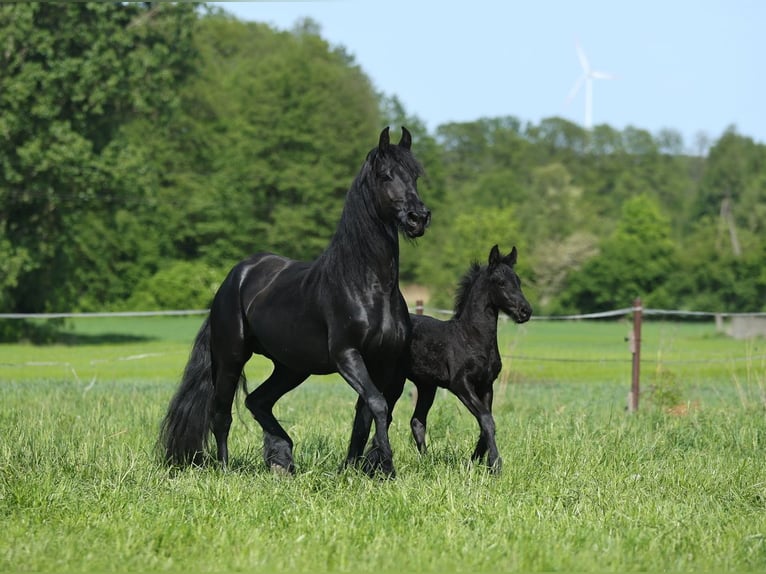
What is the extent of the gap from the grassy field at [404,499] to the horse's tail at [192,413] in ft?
0.69

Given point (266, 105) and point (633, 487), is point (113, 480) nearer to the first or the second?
point (633, 487)

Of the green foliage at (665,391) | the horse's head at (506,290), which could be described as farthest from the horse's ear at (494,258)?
the green foliage at (665,391)

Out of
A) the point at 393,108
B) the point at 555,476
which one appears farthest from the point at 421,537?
the point at 393,108

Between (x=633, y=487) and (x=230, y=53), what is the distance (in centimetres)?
6854

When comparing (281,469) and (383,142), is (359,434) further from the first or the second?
(383,142)

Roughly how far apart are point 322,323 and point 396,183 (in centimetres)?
111

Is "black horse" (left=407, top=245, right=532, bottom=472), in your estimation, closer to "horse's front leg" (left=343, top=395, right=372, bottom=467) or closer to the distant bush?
"horse's front leg" (left=343, top=395, right=372, bottom=467)

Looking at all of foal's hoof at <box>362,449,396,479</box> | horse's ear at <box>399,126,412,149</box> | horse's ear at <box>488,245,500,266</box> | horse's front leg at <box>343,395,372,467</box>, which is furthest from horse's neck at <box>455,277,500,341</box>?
horse's ear at <box>399,126,412,149</box>

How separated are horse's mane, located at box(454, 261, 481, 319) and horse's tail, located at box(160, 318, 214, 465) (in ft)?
6.41

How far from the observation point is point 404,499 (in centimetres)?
→ 592

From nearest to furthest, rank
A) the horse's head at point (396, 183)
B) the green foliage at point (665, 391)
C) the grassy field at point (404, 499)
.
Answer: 1. the grassy field at point (404, 499)
2. the horse's head at point (396, 183)
3. the green foliage at point (665, 391)

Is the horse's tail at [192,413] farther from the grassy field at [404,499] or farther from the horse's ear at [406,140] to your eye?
the horse's ear at [406,140]

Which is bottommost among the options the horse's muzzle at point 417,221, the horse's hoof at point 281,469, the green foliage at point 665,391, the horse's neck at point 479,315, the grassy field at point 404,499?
the green foliage at point 665,391

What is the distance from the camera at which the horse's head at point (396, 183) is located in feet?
22.0
